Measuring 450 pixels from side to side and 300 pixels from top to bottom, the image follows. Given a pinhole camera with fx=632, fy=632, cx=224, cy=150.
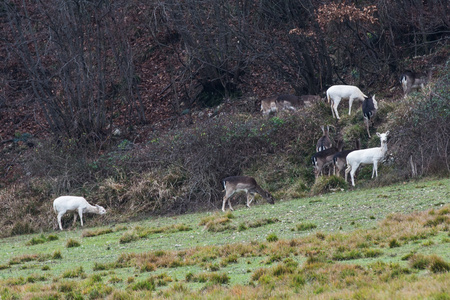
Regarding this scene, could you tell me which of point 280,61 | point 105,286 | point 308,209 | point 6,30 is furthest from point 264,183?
point 6,30

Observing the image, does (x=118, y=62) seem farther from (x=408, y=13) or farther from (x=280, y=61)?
(x=408, y=13)

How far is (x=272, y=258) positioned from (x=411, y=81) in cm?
1715

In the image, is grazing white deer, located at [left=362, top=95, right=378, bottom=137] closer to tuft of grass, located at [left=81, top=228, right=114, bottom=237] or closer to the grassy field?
the grassy field

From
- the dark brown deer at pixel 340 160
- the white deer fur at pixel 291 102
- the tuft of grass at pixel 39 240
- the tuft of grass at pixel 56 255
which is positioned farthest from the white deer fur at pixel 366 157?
the tuft of grass at pixel 56 255

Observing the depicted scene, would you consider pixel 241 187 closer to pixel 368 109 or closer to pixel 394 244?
pixel 368 109

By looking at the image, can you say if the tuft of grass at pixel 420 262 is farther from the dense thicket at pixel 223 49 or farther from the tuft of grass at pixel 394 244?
the dense thicket at pixel 223 49

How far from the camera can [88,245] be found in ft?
51.3

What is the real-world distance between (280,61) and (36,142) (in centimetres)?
1202

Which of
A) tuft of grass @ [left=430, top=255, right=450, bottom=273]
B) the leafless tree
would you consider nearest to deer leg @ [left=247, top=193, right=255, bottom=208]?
the leafless tree

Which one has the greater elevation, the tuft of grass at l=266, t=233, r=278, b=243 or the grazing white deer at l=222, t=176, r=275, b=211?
the grazing white deer at l=222, t=176, r=275, b=211

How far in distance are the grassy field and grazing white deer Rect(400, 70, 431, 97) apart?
8.98 m

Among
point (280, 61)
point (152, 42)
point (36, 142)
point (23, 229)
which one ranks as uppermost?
point (152, 42)

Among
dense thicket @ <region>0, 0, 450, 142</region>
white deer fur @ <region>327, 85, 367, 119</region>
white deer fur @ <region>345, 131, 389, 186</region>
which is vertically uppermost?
dense thicket @ <region>0, 0, 450, 142</region>

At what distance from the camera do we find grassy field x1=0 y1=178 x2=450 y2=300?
832 cm
